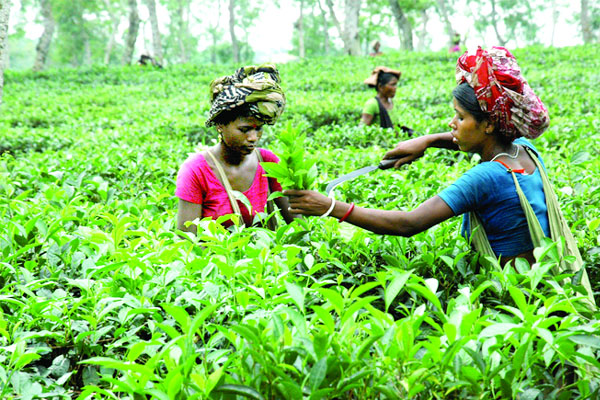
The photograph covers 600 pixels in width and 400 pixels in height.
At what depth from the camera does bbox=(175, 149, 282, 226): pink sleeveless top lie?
270cm

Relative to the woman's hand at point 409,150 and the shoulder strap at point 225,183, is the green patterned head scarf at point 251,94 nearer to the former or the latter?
the shoulder strap at point 225,183

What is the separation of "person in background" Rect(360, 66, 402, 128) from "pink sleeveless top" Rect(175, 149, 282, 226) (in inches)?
140

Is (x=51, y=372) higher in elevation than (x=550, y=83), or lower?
lower

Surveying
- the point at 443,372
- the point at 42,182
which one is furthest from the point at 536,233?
the point at 42,182

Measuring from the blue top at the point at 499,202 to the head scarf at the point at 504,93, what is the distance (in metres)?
0.18

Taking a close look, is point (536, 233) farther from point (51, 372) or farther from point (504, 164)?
point (51, 372)

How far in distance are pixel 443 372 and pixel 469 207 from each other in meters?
0.89

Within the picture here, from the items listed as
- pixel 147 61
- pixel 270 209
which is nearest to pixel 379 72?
pixel 270 209

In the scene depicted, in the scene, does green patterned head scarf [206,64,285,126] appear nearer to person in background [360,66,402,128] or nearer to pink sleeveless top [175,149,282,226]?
pink sleeveless top [175,149,282,226]

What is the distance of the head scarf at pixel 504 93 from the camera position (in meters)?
2.04

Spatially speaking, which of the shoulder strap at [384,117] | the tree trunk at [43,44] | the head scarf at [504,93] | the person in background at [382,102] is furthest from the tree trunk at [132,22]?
the head scarf at [504,93]

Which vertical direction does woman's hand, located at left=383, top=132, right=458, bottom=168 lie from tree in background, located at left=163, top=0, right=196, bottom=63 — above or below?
below

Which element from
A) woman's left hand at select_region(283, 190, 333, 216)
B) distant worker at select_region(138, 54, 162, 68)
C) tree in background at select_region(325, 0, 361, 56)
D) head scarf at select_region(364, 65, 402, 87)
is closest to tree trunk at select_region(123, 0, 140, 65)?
distant worker at select_region(138, 54, 162, 68)

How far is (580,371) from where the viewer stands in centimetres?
132
